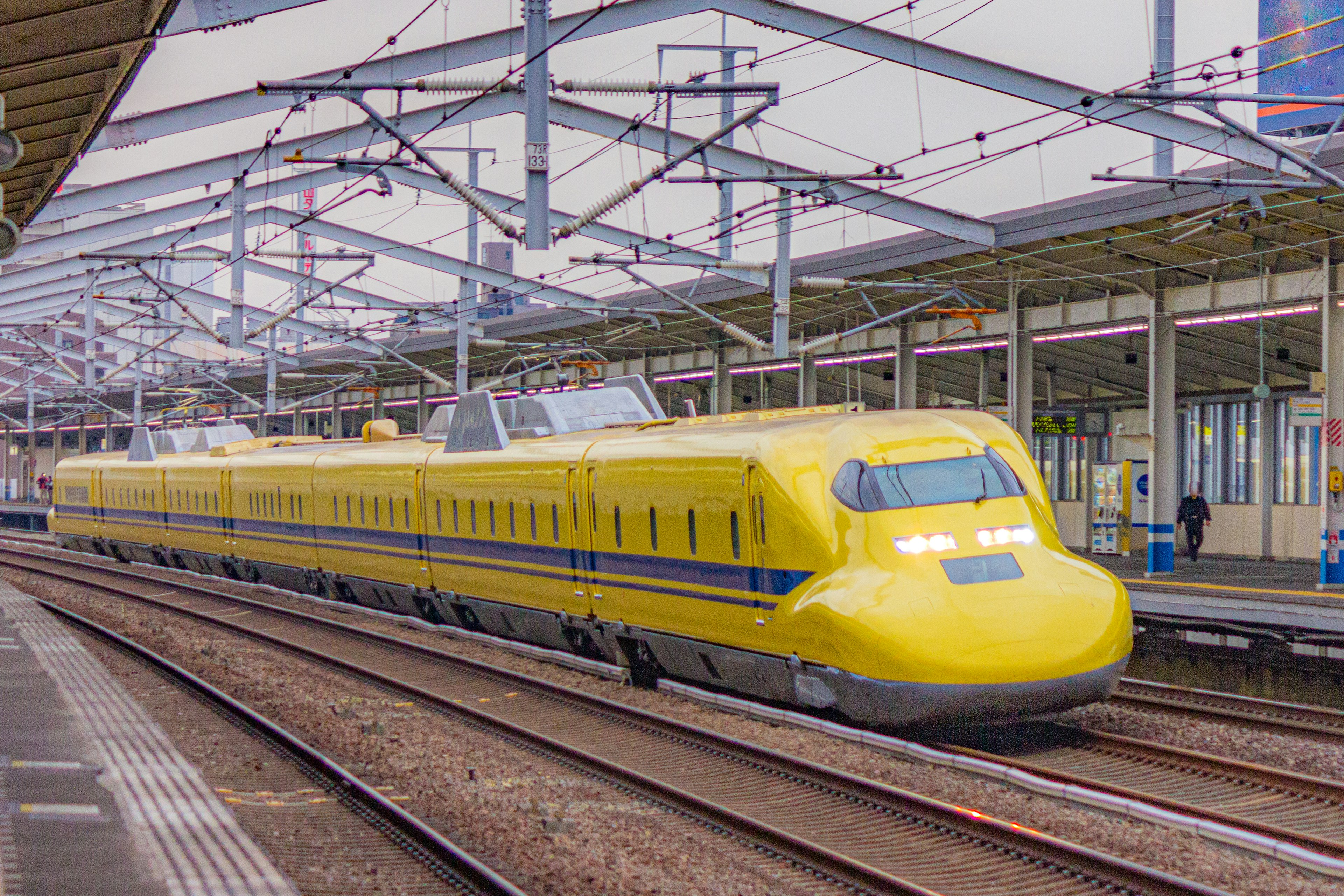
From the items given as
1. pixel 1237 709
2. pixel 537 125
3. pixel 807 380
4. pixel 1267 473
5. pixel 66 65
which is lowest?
pixel 1237 709

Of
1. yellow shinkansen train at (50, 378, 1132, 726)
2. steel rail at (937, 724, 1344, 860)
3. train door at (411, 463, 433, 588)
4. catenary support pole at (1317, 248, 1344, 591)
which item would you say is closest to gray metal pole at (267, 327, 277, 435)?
yellow shinkansen train at (50, 378, 1132, 726)

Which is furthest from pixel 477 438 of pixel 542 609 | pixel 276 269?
pixel 276 269

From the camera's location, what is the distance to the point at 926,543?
11594mm

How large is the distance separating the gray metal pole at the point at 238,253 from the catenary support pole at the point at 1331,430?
20.7 m

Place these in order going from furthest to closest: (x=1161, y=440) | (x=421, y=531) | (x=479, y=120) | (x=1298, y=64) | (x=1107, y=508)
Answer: (x=1298, y=64), (x=1107, y=508), (x=1161, y=440), (x=479, y=120), (x=421, y=531)

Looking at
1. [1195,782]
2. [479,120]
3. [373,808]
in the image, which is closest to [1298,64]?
[479,120]

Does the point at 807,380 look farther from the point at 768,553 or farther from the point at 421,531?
→ the point at 768,553

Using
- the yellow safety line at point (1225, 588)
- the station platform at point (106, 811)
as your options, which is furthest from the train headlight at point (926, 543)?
the yellow safety line at point (1225, 588)

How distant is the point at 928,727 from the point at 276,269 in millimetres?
37084

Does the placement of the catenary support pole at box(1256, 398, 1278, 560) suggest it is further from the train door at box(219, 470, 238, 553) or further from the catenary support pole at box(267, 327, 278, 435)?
the catenary support pole at box(267, 327, 278, 435)

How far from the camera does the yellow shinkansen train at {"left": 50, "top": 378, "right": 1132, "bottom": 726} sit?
433 inches

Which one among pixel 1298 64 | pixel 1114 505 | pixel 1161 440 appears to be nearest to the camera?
pixel 1161 440

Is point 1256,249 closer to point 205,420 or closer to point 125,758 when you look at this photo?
point 125,758

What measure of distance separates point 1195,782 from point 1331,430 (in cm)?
1405
